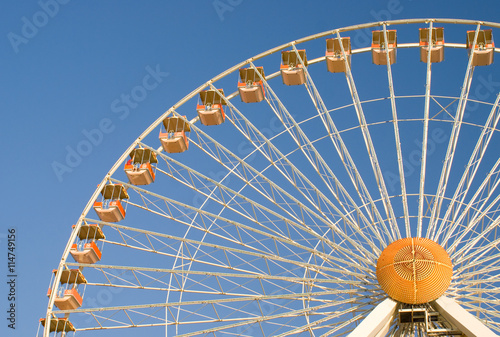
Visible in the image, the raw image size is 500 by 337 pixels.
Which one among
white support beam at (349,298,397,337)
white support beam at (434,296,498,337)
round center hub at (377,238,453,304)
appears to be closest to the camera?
white support beam at (434,296,498,337)

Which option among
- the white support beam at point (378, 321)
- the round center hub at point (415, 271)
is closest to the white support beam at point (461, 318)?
the round center hub at point (415, 271)

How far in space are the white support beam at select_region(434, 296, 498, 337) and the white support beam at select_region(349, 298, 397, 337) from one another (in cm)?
133

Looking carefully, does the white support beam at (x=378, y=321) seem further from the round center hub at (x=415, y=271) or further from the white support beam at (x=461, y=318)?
the white support beam at (x=461, y=318)

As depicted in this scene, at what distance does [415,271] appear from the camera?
21.9m

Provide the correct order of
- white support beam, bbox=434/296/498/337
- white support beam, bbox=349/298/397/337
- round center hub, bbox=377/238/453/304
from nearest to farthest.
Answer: white support beam, bbox=434/296/498/337, white support beam, bbox=349/298/397/337, round center hub, bbox=377/238/453/304

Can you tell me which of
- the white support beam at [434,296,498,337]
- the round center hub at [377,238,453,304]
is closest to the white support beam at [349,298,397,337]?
the round center hub at [377,238,453,304]

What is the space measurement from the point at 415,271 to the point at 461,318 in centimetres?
234

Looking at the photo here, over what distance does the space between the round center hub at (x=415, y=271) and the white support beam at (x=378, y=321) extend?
518mm

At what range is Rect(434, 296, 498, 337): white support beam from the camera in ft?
62.4

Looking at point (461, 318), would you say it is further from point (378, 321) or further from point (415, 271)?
point (415, 271)

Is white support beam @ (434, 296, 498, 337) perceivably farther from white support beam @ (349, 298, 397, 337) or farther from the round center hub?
white support beam @ (349, 298, 397, 337)

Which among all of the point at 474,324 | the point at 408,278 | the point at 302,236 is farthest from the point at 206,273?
the point at 474,324

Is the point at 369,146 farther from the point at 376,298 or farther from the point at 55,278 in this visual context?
the point at 55,278

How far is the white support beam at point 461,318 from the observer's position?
62.4 feet
